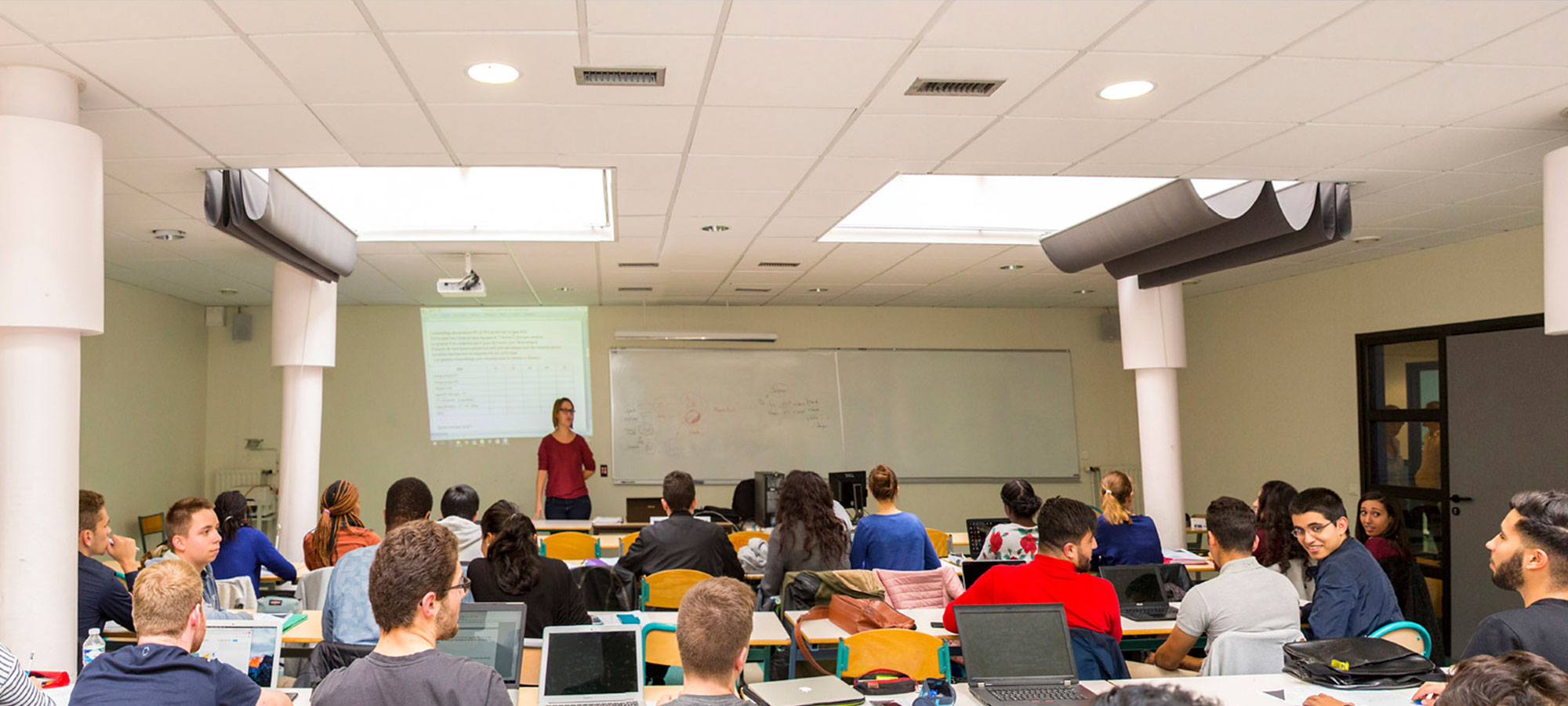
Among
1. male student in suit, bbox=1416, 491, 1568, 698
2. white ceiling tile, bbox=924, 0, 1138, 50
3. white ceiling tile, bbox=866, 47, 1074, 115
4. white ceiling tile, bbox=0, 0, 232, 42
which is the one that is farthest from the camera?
white ceiling tile, bbox=866, 47, 1074, 115

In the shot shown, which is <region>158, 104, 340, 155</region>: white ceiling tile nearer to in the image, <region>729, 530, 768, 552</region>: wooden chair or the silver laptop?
the silver laptop

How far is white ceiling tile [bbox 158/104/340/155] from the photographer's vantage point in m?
3.76

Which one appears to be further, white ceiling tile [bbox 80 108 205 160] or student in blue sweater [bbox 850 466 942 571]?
student in blue sweater [bbox 850 466 942 571]

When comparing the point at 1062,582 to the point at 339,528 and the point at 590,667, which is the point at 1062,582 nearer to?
the point at 590,667

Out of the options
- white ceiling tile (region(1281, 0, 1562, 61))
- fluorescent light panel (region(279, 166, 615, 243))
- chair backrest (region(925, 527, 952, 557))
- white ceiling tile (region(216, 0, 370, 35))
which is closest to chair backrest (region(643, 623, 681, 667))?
white ceiling tile (region(216, 0, 370, 35))

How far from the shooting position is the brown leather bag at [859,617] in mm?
3891

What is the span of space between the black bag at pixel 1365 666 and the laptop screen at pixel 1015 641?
75cm

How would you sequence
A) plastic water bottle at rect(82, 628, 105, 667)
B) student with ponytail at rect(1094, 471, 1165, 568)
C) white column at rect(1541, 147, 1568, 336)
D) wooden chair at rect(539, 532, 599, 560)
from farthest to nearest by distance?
wooden chair at rect(539, 532, 599, 560) < student with ponytail at rect(1094, 471, 1165, 568) < white column at rect(1541, 147, 1568, 336) < plastic water bottle at rect(82, 628, 105, 667)

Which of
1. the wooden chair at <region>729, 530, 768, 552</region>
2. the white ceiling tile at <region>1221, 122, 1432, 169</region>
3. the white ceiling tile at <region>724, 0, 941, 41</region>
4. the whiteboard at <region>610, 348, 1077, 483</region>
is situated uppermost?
the white ceiling tile at <region>724, 0, 941, 41</region>

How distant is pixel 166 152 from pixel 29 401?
1456 mm

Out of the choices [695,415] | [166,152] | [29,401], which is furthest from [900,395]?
[29,401]

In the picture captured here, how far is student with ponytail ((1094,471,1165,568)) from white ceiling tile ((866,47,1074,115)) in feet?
8.76

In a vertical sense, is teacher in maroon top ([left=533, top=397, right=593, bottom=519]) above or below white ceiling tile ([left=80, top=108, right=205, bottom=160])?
below

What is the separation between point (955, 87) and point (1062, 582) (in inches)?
70.4
